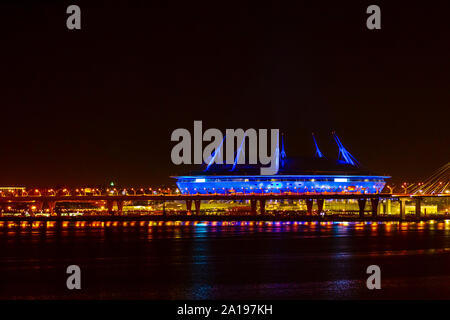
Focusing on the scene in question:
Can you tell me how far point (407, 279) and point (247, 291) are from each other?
8.77 meters

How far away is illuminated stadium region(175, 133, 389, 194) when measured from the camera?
12425 centimetres

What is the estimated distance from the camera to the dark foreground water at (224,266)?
103 feet

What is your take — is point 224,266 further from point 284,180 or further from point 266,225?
point 284,180

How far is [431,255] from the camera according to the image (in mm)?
46594

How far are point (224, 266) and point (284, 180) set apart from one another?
84390 millimetres

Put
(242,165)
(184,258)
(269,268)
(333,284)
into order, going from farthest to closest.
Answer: (242,165), (184,258), (269,268), (333,284)

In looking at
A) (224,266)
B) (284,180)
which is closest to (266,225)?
(284,180)

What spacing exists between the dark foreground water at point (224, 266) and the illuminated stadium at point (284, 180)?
62.1 metres

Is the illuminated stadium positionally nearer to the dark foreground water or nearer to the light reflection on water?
the light reflection on water

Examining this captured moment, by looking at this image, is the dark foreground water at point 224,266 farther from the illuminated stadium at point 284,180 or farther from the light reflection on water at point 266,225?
the illuminated stadium at point 284,180

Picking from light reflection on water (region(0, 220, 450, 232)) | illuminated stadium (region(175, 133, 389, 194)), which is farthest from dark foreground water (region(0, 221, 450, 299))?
illuminated stadium (region(175, 133, 389, 194))
